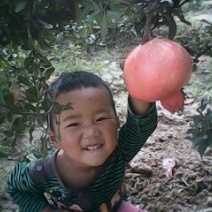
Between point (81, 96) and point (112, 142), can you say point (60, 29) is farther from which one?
point (112, 142)

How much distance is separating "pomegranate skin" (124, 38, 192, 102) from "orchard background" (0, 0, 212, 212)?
36 millimetres

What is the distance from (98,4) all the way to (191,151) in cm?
168

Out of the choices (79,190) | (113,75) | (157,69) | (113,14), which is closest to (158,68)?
(157,69)

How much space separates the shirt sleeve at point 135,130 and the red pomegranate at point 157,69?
62 cm

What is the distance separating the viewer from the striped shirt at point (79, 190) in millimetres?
1686

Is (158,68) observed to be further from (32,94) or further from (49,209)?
(49,209)

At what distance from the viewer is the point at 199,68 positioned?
3.25 metres

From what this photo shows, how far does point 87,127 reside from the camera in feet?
4.92

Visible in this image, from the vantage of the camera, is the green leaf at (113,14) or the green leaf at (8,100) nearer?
the green leaf at (113,14)

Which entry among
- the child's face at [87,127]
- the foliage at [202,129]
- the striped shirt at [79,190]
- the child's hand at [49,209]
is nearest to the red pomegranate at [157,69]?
the foliage at [202,129]

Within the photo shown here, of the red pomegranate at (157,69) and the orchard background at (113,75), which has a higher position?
the red pomegranate at (157,69)

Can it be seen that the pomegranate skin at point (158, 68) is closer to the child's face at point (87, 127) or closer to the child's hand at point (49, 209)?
the child's face at point (87, 127)

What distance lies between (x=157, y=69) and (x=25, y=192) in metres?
1.01

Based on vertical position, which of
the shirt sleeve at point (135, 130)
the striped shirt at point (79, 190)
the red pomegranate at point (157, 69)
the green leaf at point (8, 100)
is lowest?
the striped shirt at point (79, 190)
